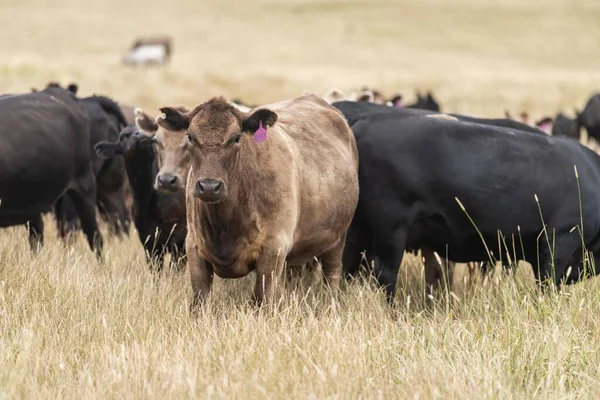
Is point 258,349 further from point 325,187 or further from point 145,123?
point 145,123

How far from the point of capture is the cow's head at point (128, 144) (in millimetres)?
8266

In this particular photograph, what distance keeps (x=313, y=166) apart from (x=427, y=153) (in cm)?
93

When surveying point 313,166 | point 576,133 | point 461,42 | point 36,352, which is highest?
point 313,166

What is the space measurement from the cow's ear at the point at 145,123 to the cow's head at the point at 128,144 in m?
0.08

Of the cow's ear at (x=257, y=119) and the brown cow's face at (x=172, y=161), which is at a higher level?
the cow's ear at (x=257, y=119)

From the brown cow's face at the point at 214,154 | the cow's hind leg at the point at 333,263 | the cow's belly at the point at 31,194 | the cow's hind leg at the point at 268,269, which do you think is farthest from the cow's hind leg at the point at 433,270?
the cow's belly at the point at 31,194

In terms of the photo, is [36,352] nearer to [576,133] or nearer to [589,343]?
[589,343]

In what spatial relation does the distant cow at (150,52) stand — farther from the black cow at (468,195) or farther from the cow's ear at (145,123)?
the black cow at (468,195)

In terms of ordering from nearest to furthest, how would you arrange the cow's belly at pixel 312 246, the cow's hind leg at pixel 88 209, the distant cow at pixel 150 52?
the cow's belly at pixel 312 246, the cow's hind leg at pixel 88 209, the distant cow at pixel 150 52

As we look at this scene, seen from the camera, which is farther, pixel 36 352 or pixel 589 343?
pixel 589 343

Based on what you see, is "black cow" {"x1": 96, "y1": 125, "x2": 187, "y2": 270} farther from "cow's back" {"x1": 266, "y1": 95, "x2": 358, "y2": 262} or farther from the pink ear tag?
the pink ear tag

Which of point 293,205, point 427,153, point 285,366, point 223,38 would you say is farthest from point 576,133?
point 223,38

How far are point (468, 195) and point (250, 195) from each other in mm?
1860

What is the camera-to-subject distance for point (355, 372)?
4770 millimetres
